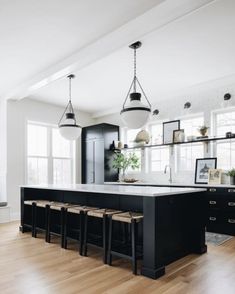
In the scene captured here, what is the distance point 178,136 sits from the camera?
226 inches

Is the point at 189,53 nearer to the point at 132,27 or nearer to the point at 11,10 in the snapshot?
the point at 132,27

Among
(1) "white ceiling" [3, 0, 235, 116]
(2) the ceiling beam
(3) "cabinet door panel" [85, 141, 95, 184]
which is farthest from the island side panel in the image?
(3) "cabinet door panel" [85, 141, 95, 184]

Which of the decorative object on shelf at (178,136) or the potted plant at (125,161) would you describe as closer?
the decorative object on shelf at (178,136)

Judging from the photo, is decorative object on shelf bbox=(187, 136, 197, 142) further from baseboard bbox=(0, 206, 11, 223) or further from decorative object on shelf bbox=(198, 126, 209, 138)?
baseboard bbox=(0, 206, 11, 223)

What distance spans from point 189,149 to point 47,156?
3.62 metres

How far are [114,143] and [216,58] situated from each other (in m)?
3.55

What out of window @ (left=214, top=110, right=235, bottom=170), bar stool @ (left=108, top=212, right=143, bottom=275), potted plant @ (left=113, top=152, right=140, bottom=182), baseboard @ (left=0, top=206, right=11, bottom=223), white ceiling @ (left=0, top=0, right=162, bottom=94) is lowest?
baseboard @ (left=0, top=206, right=11, bottom=223)

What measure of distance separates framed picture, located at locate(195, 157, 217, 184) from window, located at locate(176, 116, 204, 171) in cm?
17

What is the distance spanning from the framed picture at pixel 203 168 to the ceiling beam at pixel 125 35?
9.98 ft

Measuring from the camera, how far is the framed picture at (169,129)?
591cm

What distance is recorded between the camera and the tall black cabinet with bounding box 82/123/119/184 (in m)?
6.83

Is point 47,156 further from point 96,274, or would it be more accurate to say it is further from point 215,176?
point 96,274

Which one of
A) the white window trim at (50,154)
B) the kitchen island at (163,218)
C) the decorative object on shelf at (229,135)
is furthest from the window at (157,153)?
the kitchen island at (163,218)

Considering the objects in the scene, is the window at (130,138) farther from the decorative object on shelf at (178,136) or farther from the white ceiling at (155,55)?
the decorative object on shelf at (178,136)
